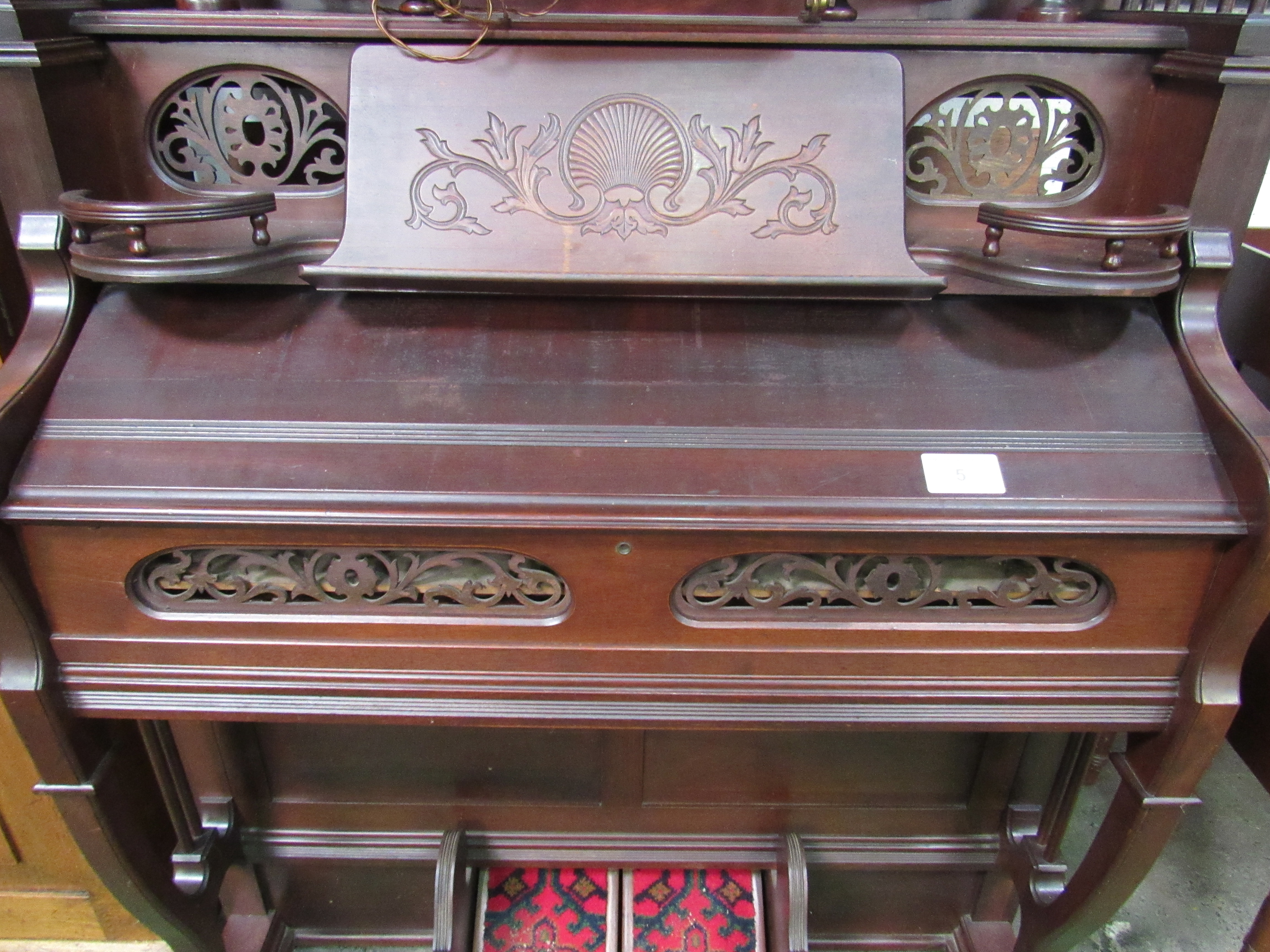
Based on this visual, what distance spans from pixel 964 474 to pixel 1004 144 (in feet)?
1.71

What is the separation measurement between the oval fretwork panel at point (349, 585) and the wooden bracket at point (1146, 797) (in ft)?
2.72

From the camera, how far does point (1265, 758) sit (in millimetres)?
1442

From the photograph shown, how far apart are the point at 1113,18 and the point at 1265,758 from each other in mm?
1236

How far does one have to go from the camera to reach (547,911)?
1558 millimetres

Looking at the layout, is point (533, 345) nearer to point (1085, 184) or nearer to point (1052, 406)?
point (1052, 406)

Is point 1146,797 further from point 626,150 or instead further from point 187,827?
point 187,827

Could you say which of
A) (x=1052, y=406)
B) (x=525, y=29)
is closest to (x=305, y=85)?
(x=525, y=29)

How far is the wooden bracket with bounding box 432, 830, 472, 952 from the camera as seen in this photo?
4.63 ft

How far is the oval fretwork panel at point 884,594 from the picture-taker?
1032 millimetres

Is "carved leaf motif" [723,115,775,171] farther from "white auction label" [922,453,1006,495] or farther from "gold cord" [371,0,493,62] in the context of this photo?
"white auction label" [922,453,1006,495]

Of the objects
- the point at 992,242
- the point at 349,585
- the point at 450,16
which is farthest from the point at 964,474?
the point at 450,16

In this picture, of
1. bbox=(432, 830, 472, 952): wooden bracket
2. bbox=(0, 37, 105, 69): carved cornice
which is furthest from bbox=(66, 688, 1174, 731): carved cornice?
bbox=(0, 37, 105, 69): carved cornice

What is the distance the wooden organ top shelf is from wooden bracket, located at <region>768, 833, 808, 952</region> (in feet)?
1.60

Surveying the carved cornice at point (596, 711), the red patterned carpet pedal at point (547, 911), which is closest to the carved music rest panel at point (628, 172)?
the carved cornice at point (596, 711)
